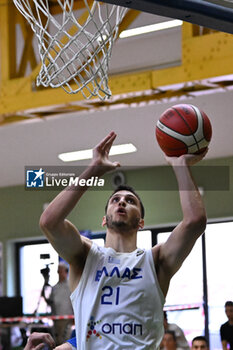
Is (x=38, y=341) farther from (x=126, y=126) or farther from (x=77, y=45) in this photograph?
(x=126, y=126)

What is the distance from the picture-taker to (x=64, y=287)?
10867 mm

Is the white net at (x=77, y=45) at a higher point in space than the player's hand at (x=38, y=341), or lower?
higher

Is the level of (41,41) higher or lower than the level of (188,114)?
higher

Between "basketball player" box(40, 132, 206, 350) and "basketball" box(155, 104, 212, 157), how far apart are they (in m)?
0.09

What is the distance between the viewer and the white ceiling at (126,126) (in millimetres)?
9242

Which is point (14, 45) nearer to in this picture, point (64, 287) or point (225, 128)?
point (225, 128)

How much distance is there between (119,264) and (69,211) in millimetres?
408

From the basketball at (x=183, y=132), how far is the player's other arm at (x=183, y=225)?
71 mm

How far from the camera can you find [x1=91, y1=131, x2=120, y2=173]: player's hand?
3494 mm

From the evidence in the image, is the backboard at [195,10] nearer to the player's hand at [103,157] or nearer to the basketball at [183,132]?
the basketball at [183,132]

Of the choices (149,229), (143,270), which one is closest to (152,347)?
(143,270)

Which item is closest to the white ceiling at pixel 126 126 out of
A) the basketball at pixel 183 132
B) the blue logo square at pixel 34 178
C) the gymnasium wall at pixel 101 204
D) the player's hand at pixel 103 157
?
the gymnasium wall at pixel 101 204

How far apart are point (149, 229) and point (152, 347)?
8097 millimetres

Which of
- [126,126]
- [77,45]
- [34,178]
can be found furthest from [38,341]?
[126,126]
